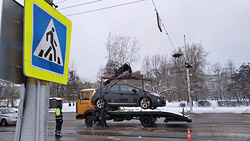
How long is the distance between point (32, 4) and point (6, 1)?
8.8 inches

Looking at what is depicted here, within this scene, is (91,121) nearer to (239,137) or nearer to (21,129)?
(239,137)

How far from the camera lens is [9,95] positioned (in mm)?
44594

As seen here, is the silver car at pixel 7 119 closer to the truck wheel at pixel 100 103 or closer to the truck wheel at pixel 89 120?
the truck wheel at pixel 89 120

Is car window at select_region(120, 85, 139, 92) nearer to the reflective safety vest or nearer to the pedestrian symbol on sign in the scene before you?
the reflective safety vest

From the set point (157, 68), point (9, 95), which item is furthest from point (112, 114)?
point (9, 95)

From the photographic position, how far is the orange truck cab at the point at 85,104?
40.8 ft

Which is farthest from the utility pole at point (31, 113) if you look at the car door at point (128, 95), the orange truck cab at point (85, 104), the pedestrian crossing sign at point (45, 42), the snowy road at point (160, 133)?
the orange truck cab at point (85, 104)

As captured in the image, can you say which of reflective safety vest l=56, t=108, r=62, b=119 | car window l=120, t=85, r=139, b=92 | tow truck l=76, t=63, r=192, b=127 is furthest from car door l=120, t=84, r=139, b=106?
reflective safety vest l=56, t=108, r=62, b=119

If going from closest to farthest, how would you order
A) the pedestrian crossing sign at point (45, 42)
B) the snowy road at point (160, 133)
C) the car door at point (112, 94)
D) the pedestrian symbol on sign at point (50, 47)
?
the pedestrian crossing sign at point (45, 42), the pedestrian symbol on sign at point (50, 47), the snowy road at point (160, 133), the car door at point (112, 94)

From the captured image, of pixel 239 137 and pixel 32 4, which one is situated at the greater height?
pixel 32 4

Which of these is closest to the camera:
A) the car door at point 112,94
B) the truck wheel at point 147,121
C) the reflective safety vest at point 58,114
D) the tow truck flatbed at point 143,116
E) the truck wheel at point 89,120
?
the reflective safety vest at point 58,114

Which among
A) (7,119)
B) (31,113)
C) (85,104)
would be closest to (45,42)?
(31,113)

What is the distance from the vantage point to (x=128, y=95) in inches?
439

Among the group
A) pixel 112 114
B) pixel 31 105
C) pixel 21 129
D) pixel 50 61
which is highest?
pixel 50 61
